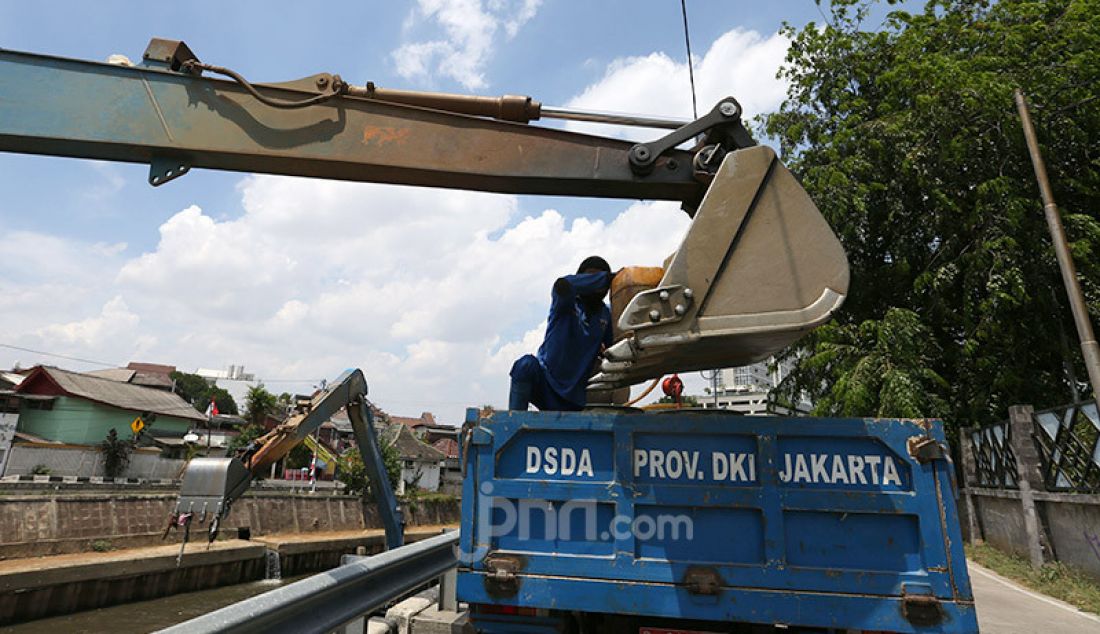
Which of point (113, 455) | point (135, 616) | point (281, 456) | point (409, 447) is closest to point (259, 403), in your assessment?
point (409, 447)

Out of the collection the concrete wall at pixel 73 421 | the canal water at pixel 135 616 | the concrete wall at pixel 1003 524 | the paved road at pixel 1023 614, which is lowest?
the canal water at pixel 135 616

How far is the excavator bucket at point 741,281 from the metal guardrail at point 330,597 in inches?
61.6

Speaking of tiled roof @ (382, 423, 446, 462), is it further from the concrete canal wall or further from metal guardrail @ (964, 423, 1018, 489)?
metal guardrail @ (964, 423, 1018, 489)

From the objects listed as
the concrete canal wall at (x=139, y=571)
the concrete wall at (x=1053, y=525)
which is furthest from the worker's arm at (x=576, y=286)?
the concrete canal wall at (x=139, y=571)

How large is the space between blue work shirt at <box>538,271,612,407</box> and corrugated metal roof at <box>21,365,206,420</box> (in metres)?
44.6

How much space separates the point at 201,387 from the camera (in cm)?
8238

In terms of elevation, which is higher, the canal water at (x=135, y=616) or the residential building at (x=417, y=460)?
the residential building at (x=417, y=460)

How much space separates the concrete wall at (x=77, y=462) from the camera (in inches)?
1172

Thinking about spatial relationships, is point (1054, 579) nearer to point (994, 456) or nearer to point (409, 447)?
point (994, 456)

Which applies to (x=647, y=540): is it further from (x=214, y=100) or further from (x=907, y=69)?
(x=907, y=69)

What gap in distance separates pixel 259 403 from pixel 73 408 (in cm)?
1270

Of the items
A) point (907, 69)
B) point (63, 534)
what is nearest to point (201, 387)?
point (63, 534)

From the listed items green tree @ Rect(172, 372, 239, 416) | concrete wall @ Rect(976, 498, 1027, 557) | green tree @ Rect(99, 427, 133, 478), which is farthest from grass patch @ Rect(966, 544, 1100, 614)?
green tree @ Rect(172, 372, 239, 416)

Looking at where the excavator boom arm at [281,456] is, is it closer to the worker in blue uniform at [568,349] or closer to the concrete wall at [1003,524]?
the worker in blue uniform at [568,349]
